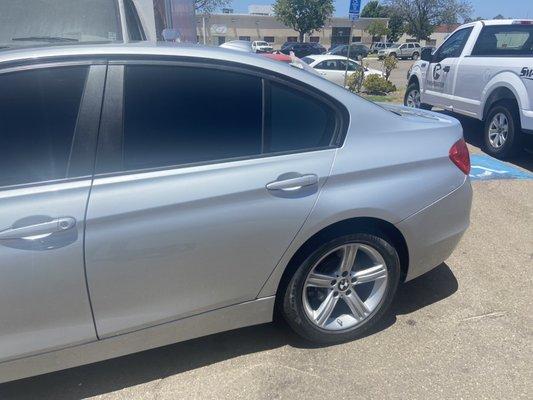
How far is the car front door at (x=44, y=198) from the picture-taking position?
6.37 feet

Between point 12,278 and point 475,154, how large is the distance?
6533mm

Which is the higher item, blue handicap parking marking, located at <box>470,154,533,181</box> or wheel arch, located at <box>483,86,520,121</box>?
wheel arch, located at <box>483,86,520,121</box>

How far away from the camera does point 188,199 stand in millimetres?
2170

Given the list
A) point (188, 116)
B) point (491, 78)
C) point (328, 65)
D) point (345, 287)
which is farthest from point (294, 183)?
point (328, 65)

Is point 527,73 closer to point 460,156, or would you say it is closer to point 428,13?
point 460,156

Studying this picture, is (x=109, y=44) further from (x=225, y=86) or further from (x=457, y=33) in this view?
(x=457, y=33)

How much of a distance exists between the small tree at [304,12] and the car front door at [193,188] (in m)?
56.8

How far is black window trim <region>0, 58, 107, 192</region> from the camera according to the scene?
202 centimetres

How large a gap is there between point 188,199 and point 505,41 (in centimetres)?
671

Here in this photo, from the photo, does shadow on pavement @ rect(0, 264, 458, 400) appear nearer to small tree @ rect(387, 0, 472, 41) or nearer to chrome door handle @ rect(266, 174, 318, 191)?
chrome door handle @ rect(266, 174, 318, 191)

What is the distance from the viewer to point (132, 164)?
2.14m

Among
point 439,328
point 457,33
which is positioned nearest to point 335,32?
point 457,33

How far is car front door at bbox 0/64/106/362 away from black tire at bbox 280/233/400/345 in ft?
3.54

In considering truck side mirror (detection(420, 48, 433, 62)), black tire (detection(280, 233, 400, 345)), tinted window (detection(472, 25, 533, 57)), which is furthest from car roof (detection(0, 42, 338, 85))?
truck side mirror (detection(420, 48, 433, 62))
